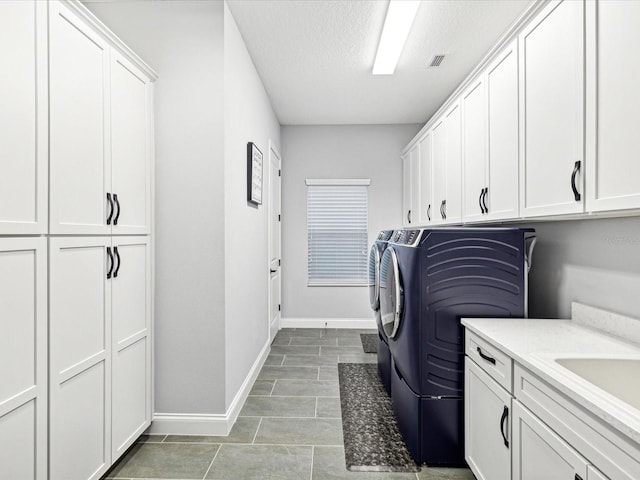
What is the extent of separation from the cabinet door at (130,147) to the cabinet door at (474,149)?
2.10 meters

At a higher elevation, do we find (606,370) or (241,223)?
(241,223)

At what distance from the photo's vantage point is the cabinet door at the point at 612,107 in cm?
121

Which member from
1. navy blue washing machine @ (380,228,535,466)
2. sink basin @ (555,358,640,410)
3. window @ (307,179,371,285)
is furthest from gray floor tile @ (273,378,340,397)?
window @ (307,179,371,285)

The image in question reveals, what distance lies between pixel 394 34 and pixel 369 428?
8.86ft

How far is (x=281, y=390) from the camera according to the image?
3002 millimetres

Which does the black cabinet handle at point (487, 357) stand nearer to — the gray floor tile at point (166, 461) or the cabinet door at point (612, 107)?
the cabinet door at point (612, 107)

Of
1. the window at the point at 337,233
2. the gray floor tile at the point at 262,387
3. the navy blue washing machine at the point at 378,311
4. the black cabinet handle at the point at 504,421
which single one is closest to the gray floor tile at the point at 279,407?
the gray floor tile at the point at 262,387

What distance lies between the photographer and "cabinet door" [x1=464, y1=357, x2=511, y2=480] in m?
1.47

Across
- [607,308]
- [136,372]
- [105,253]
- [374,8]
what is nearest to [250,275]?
[136,372]

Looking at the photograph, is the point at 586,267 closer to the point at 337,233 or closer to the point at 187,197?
the point at 187,197

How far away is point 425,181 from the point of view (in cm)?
396

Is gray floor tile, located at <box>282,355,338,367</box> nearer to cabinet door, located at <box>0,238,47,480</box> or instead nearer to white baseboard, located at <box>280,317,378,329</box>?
white baseboard, located at <box>280,317,378,329</box>

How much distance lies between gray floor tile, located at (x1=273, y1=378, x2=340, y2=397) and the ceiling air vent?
2806mm

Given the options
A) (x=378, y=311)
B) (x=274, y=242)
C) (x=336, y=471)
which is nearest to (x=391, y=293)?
(x=378, y=311)
